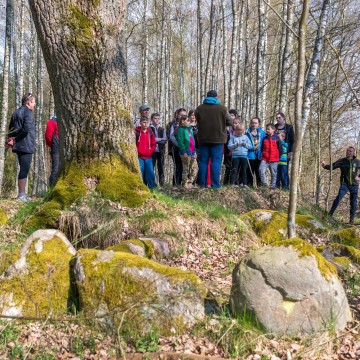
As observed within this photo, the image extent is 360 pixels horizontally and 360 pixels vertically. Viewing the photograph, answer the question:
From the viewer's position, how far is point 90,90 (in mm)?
5473

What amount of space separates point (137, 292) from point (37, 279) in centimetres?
95

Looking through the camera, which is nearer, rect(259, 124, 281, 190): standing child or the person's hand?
the person's hand

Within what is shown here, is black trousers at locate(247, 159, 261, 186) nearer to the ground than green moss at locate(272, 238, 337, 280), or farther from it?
farther from it

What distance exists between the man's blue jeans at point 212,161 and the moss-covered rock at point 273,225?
4.27 ft

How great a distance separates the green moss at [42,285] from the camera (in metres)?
3.51

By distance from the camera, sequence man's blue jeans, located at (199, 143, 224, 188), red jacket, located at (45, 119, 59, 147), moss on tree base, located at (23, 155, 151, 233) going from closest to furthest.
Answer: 1. moss on tree base, located at (23, 155, 151, 233)
2. man's blue jeans, located at (199, 143, 224, 188)
3. red jacket, located at (45, 119, 59, 147)

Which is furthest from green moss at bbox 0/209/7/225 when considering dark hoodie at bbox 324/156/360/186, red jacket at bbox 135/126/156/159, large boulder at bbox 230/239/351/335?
dark hoodie at bbox 324/156/360/186

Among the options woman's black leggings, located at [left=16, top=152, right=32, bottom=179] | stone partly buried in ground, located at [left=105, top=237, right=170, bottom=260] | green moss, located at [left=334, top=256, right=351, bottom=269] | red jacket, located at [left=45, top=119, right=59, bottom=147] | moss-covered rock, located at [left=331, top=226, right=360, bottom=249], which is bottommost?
green moss, located at [left=334, top=256, right=351, bottom=269]

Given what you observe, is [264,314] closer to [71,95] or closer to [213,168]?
[71,95]

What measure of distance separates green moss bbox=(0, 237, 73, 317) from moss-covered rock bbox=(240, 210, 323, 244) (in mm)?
3333

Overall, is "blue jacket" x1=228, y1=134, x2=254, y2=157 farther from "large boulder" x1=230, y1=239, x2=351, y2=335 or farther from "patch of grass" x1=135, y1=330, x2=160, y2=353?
"patch of grass" x1=135, y1=330, x2=160, y2=353

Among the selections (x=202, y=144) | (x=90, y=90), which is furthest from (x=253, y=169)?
(x=90, y=90)

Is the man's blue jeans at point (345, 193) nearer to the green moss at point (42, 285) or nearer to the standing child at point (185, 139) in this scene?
the standing child at point (185, 139)

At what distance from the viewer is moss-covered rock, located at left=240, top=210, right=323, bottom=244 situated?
6113mm
